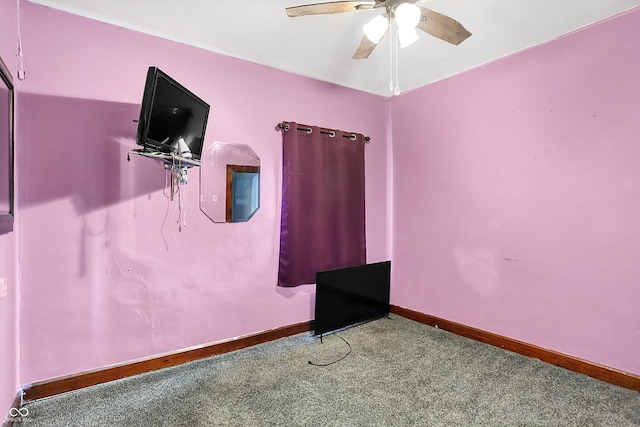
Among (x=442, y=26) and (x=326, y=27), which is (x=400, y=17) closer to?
(x=442, y=26)

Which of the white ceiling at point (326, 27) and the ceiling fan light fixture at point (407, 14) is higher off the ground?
the white ceiling at point (326, 27)

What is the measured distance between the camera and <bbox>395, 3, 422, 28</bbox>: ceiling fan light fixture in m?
1.55

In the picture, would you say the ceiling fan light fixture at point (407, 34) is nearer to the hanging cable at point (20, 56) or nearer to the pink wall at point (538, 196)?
the pink wall at point (538, 196)

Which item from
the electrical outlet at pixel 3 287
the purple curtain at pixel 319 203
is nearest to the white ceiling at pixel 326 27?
the purple curtain at pixel 319 203

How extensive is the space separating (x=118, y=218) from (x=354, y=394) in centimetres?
194

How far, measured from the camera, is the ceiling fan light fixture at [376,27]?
1735 millimetres

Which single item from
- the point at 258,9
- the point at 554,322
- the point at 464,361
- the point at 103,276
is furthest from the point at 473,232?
the point at 103,276

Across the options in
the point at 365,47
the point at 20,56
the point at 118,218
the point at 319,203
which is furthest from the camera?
the point at 319,203

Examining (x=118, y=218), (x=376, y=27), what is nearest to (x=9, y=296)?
(x=118, y=218)

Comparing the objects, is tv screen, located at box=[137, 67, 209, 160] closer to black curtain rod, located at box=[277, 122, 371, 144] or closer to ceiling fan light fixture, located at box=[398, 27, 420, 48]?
black curtain rod, located at box=[277, 122, 371, 144]

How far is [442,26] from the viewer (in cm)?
180

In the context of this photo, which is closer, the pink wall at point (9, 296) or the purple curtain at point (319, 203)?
the pink wall at point (9, 296)

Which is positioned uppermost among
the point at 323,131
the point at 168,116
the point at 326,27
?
the point at 326,27

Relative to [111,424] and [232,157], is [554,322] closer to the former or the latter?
[232,157]
